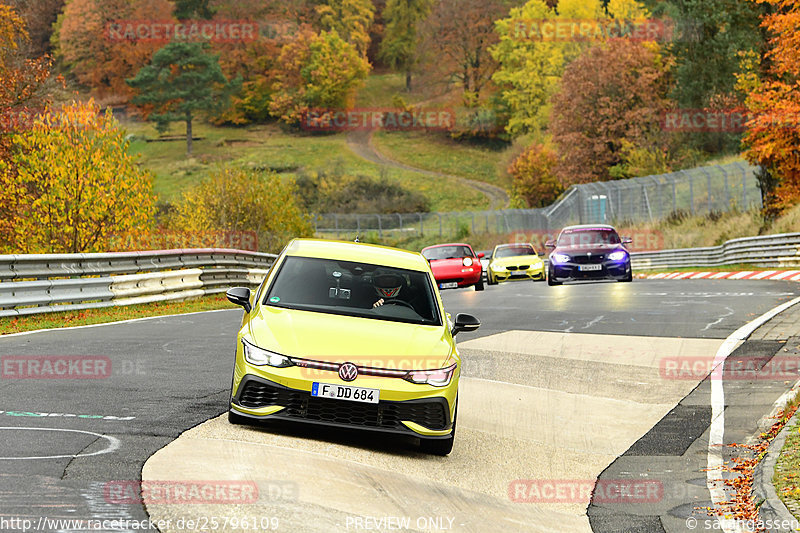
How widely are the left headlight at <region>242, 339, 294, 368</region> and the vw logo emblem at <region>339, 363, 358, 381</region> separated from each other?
370mm

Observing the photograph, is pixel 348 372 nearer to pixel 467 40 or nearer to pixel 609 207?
pixel 609 207

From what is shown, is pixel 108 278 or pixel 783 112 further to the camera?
pixel 783 112

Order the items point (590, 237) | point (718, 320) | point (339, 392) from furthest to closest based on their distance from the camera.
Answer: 1. point (590, 237)
2. point (718, 320)
3. point (339, 392)

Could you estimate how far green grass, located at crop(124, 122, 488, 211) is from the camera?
100688 mm

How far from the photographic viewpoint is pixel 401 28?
518 feet

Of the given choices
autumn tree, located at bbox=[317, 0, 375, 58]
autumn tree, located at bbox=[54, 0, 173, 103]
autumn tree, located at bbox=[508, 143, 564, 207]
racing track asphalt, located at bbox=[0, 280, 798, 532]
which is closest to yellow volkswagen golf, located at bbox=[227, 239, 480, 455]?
racing track asphalt, located at bbox=[0, 280, 798, 532]

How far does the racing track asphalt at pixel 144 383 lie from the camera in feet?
19.9

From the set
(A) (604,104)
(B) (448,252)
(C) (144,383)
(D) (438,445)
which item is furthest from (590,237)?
(A) (604,104)

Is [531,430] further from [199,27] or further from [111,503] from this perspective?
[199,27]

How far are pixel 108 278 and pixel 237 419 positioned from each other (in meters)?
13.2

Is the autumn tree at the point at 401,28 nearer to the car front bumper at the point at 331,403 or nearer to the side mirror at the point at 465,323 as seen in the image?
the side mirror at the point at 465,323

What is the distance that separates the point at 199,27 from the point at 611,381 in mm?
133486

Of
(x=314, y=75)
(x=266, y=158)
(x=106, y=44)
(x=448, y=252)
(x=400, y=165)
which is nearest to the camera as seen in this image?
(x=448, y=252)

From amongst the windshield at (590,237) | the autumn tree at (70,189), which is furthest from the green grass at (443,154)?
the autumn tree at (70,189)
